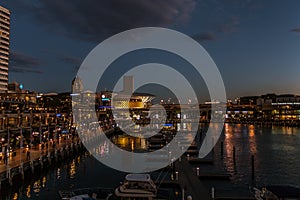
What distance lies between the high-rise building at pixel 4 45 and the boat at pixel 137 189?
129707 millimetres

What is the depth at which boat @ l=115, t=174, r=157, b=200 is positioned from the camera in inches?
711

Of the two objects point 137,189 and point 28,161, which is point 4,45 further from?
point 137,189

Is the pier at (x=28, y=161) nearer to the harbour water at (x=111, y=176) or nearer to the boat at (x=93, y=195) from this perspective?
the harbour water at (x=111, y=176)


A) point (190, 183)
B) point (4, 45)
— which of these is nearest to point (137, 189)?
point (190, 183)

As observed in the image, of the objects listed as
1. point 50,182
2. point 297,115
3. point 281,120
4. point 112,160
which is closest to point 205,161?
point 112,160

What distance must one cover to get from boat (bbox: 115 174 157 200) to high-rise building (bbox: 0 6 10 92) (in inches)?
5107

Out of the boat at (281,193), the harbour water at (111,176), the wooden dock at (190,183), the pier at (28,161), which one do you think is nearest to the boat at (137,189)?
the wooden dock at (190,183)

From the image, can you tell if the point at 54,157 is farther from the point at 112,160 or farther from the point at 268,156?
the point at 268,156

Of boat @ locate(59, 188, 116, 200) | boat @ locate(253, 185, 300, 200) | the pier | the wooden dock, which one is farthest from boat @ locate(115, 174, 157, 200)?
the pier

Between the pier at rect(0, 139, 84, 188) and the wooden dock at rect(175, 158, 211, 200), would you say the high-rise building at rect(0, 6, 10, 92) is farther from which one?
the wooden dock at rect(175, 158, 211, 200)

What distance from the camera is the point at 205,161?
34906 millimetres

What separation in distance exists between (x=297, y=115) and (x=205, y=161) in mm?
135754

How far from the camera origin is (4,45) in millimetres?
140375

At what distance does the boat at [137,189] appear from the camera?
18062 millimetres
